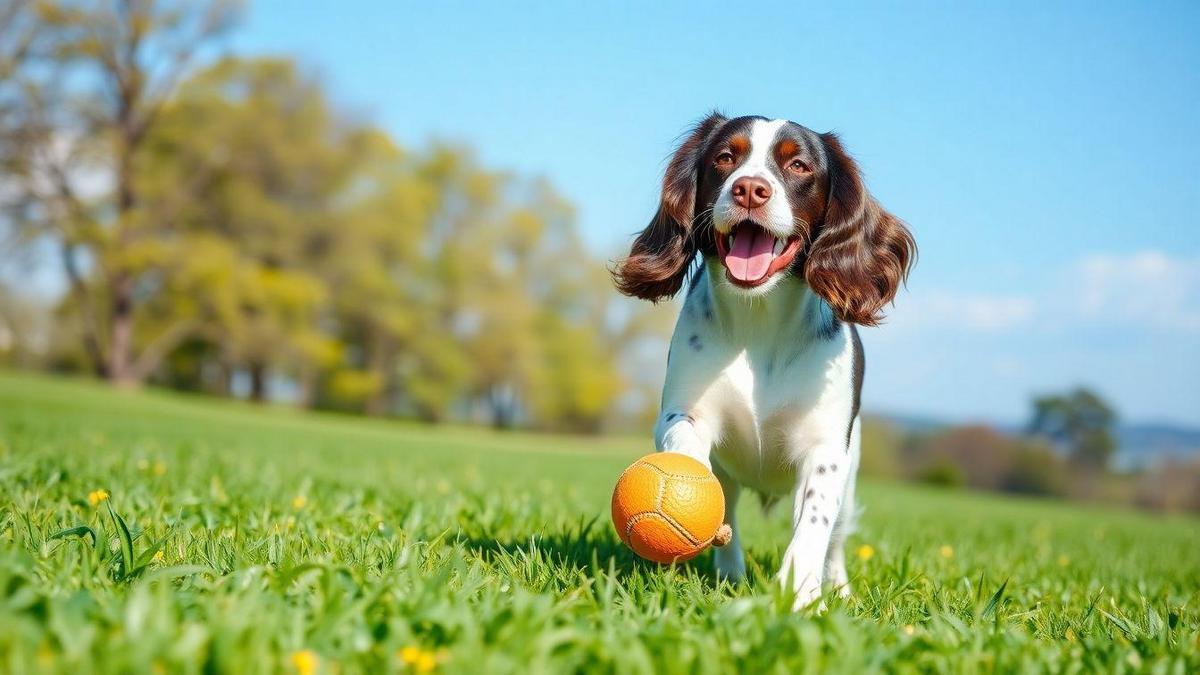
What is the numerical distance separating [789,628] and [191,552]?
6.57 feet

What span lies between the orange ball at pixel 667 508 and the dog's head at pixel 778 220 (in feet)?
2.67

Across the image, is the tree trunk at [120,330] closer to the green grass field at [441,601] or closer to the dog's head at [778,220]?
the green grass field at [441,601]

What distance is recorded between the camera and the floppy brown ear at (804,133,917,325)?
3775 mm

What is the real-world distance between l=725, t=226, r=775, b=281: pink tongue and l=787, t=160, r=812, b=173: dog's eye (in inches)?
12.0

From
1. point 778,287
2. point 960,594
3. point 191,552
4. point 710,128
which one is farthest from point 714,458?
point 191,552

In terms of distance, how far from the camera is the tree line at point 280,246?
29797mm

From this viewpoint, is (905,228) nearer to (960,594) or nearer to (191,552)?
(960,594)

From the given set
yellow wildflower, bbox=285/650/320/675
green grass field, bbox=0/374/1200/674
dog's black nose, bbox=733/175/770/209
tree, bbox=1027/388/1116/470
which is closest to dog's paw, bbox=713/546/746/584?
green grass field, bbox=0/374/1200/674

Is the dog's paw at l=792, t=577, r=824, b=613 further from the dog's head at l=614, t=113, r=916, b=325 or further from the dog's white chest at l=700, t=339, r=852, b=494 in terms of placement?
the dog's head at l=614, t=113, r=916, b=325

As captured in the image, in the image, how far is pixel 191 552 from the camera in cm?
313

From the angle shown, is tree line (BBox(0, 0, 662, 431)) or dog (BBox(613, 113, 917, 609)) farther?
tree line (BBox(0, 0, 662, 431))

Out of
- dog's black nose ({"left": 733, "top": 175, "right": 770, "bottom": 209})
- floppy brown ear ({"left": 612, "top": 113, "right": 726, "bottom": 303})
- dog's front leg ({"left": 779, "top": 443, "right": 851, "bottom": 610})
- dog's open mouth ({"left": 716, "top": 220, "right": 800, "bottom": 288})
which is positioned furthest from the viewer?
floppy brown ear ({"left": 612, "top": 113, "right": 726, "bottom": 303})

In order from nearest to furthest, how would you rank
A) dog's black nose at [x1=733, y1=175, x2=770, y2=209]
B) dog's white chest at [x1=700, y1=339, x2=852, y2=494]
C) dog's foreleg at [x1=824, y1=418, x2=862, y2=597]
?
dog's black nose at [x1=733, y1=175, x2=770, y2=209]
dog's white chest at [x1=700, y1=339, x2=852, y2=494]
dog's foreleg at [x1=824, y1=418, x2=862, y2=597]

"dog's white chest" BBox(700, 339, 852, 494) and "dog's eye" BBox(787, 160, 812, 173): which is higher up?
"dog's eye" BBox(787, 160, 812, 173)
